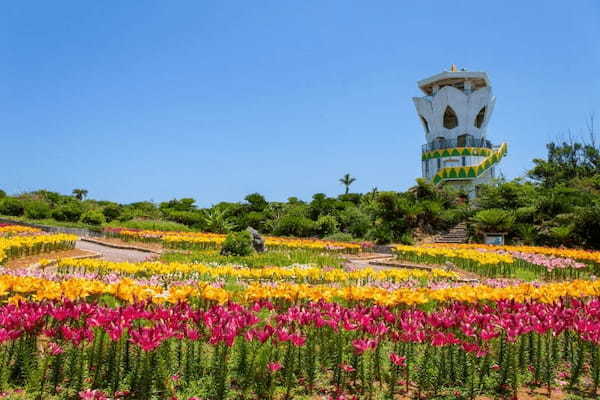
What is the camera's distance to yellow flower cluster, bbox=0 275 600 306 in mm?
4617

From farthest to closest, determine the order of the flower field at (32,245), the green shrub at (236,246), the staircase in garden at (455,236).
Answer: the staircase in garden at (455,236) → the green shrub at (236,246) → the flower field at (32,245)

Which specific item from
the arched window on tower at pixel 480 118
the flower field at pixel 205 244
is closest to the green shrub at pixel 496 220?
the flower field at pixel 205 244

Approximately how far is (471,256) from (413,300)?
1015 centimetres

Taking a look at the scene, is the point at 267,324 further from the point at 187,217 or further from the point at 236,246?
the point at 187,217

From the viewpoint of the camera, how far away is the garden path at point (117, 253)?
1476 centimetres

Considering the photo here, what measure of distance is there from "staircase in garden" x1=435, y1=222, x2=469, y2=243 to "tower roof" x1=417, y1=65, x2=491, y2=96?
903 inches

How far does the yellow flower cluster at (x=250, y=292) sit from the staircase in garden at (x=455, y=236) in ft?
68.8

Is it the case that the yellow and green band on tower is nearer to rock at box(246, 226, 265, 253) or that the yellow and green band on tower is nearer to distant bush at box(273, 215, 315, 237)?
distant bush at box(273, 215, 315, 237)

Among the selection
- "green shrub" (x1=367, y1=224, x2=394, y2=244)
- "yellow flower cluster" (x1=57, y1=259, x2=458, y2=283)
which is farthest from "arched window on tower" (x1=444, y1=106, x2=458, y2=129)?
"yellow flower cluster" (x1=57, y1=259, x2=458, y2=283)

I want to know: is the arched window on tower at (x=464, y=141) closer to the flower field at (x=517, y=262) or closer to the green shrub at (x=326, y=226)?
the green shrub at (x=326, y=226)

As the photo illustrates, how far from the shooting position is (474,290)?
5.68m

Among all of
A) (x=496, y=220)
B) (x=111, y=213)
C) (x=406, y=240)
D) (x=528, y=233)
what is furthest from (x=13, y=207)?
(x=528, y=233)

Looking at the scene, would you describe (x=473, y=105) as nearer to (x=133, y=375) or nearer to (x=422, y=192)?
(x=422, y=192)

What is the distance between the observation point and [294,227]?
28.6 meters
